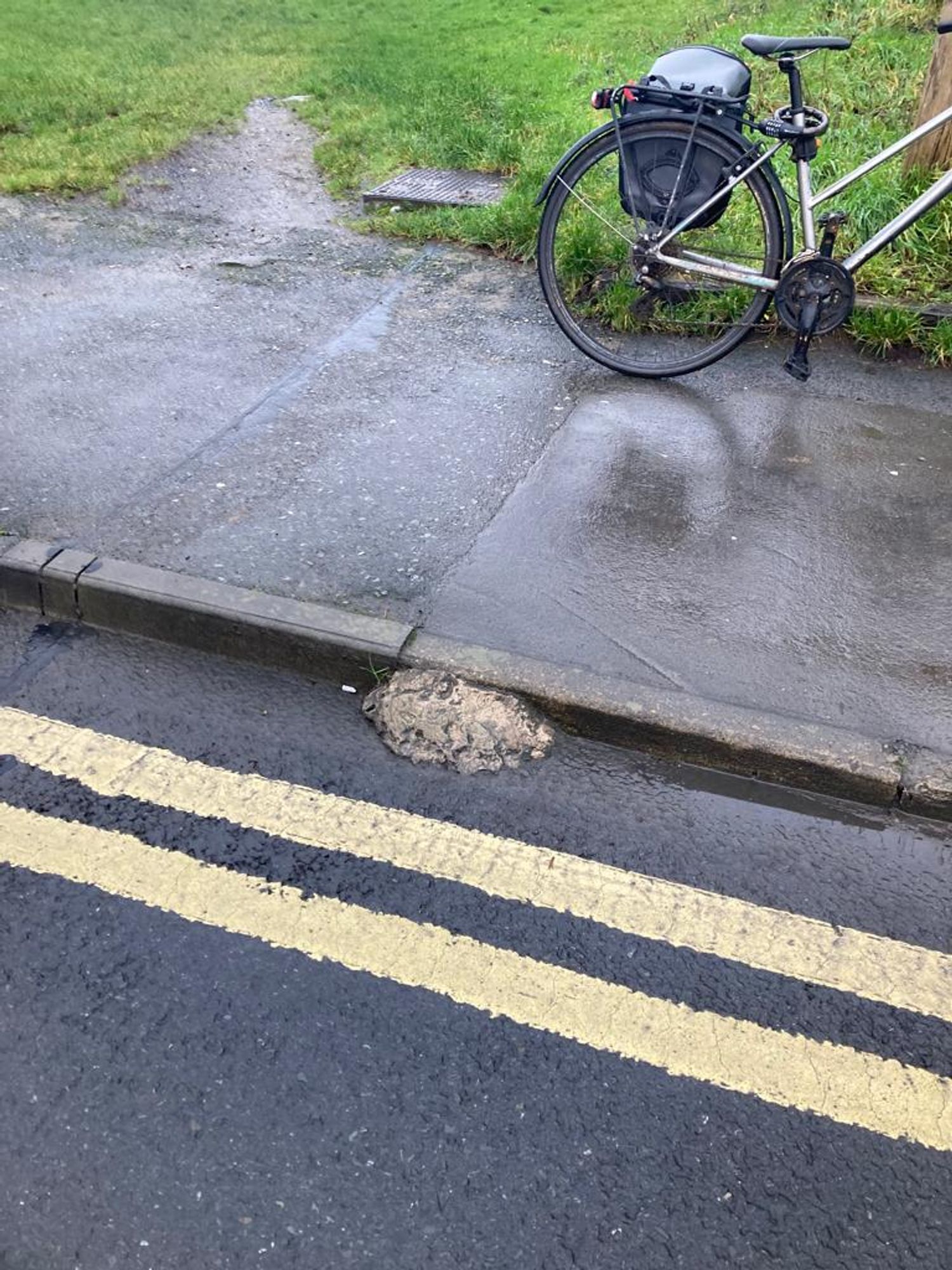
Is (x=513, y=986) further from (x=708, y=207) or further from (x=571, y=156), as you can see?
(x=571, y=156)

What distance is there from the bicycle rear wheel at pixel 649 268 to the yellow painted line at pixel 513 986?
342cm

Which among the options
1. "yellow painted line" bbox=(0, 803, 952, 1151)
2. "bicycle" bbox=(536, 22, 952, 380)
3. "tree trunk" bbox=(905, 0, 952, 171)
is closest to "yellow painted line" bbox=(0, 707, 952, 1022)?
"yellow painted line" bbox=(0, 803, 952, 1151)

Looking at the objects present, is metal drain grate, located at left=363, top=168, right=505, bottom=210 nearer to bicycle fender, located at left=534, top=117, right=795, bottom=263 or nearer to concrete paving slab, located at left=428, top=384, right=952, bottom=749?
bicycle fender, located at left=534, top=117, right=795, bottom=263

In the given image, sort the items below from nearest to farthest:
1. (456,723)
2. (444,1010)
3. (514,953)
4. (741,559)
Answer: (444,1010) < (514,953) < (456,723) < (741,559)

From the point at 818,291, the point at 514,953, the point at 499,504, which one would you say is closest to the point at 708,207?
the point at 818,291

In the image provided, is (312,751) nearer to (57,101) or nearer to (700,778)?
(700,778)

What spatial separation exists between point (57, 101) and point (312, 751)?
31.4 feet

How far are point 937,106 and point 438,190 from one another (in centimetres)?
332

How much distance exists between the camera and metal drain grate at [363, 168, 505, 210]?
290 inches

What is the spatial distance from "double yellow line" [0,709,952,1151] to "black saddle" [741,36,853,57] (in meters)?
3.61

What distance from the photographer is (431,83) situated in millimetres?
10617

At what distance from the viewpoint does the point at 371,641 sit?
3449mm

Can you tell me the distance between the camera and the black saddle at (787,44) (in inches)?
175

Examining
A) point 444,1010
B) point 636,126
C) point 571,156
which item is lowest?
point 444,1010
